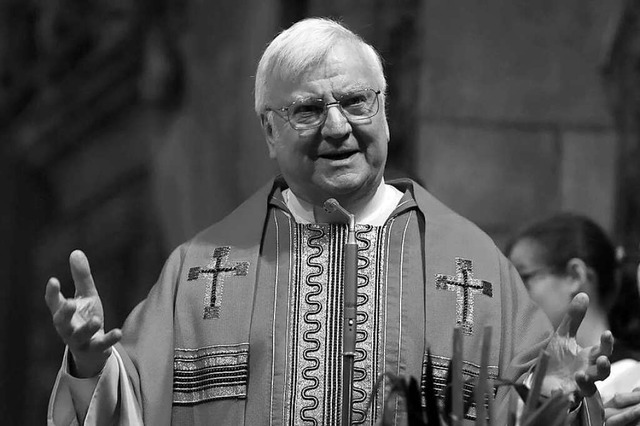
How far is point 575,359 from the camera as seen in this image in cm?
397

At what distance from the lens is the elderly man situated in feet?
14.8

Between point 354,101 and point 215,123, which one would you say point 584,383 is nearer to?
point 354,101

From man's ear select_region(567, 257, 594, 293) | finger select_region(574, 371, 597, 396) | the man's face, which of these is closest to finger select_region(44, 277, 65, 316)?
the man's face

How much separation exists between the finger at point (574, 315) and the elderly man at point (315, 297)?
0.37 metres

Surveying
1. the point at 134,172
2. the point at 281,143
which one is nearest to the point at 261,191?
the point at 281,143

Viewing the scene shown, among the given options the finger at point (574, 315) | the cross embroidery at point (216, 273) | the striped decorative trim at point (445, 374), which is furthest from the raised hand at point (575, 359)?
the cross embroidery at point (216, 273)

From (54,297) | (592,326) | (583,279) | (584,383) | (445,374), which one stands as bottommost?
(584,383)

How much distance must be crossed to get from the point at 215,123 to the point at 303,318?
14.6ft

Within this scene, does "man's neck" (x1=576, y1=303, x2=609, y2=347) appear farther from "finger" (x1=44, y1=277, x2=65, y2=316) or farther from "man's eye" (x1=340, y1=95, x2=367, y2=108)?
"finger" (x1=44, y1=277, x2=65, y2=316)

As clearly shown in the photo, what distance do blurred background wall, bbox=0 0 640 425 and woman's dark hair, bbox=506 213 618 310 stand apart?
223 cm

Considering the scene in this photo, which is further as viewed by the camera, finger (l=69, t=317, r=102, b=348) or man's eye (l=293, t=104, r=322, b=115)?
man's eye (l=293, t=104, r=322, b=115)

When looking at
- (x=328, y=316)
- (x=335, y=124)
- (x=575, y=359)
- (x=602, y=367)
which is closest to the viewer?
(x=602, y=367)

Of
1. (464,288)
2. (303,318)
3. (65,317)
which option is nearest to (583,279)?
(464,288)

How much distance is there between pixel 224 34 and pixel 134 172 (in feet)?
3.15
